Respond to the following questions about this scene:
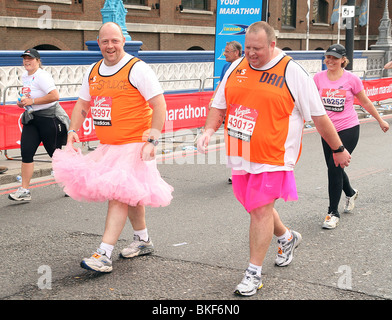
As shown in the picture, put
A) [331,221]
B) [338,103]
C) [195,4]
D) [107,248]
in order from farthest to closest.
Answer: [195,4], [338,103], [331,221], [107,248]

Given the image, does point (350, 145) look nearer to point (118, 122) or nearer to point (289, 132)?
point (289, 132)

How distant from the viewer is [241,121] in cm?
449

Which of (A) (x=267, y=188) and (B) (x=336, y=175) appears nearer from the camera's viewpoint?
(A) (x=267, y=188)

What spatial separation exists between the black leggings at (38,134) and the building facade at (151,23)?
857cm

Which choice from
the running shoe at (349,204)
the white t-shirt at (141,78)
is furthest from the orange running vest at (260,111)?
the running shoe at (349,204)

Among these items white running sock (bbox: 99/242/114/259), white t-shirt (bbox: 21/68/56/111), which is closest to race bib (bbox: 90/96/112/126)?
white running sock (bbox: 99/242/114/259)

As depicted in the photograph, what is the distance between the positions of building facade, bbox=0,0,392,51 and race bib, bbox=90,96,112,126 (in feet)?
34.3

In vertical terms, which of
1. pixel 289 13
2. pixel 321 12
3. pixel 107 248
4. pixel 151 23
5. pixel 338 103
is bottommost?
pixel 107 248

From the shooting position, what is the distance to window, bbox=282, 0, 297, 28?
1391 inches

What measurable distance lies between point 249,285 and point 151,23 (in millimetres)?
22405

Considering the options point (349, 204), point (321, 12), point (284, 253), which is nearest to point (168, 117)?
point (349, 204)

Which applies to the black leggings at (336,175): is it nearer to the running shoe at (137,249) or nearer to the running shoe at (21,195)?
the running shoe at (137,249)

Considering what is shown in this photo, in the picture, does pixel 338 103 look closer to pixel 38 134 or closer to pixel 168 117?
pixel 38 134

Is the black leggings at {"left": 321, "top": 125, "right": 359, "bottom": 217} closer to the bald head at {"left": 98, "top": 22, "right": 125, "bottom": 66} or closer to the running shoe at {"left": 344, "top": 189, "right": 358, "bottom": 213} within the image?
the running shoe at {"left": 344, "top": 189, "right": 358, "bottom": 213}
